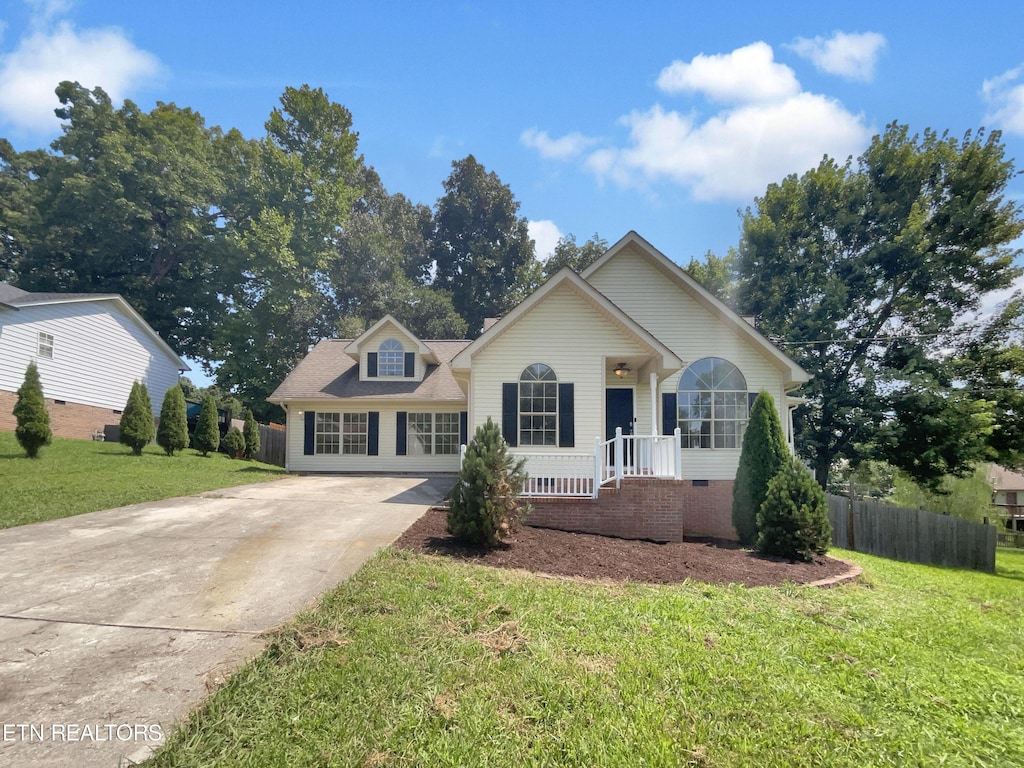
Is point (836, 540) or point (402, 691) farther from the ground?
point (402, 691)

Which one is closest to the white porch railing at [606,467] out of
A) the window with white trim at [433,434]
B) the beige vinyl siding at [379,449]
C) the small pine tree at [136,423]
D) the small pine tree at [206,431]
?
the window with white trim at [433,434]

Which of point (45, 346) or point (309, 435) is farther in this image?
point (45, 346)

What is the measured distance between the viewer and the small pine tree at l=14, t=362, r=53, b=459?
13.7 m

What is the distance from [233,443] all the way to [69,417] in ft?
17.9

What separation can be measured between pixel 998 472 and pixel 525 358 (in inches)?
1754

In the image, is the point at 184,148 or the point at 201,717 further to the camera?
the point at 184,148

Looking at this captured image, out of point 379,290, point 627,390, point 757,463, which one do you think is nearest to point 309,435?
point 627,390

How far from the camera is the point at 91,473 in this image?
12.4 meters

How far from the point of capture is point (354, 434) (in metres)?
18.1

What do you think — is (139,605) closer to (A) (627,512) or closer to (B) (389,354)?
(A) (627,512)

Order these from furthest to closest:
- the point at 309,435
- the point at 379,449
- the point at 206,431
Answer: the point at 206,431 → the point at 309,435 → the point at 379,449

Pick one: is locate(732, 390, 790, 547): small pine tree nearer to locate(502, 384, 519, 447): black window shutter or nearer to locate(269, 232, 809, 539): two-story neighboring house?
locate(269, 232, 809, 539): two-story neighboring house

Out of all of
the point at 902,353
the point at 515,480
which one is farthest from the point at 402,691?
the point at 902,353

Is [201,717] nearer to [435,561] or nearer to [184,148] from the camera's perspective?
[435,561]
